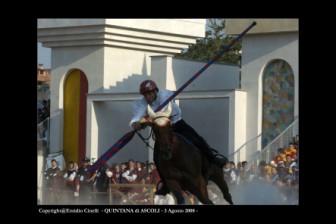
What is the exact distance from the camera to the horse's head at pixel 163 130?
1702 cm

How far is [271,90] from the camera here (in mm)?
29000

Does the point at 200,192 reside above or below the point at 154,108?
below

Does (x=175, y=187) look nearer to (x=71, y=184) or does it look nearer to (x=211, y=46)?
(x=71, y=184)

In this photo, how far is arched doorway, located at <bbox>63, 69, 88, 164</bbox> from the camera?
3366 cm

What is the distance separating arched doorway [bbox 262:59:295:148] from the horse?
33.3 ft

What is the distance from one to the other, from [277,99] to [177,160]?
11.5m

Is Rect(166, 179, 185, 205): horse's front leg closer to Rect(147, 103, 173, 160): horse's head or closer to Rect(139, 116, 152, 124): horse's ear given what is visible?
Rect(147, 103, 173, 160): horse's head

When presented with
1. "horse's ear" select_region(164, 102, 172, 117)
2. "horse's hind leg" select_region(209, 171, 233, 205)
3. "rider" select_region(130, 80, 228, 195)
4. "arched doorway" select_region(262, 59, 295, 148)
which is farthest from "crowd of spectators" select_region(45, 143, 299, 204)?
"horse's ear" select_region(164, 102, 172, 117)

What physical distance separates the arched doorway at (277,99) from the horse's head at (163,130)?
37.5 feet

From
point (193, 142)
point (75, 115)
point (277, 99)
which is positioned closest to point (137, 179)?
point (277, 99)

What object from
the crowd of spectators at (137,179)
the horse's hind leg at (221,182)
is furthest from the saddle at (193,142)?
the crowd of spectators at (137,179)

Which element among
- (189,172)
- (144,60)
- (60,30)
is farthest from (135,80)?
(189,172)

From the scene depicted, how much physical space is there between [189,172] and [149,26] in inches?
593

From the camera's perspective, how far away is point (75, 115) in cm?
3406
